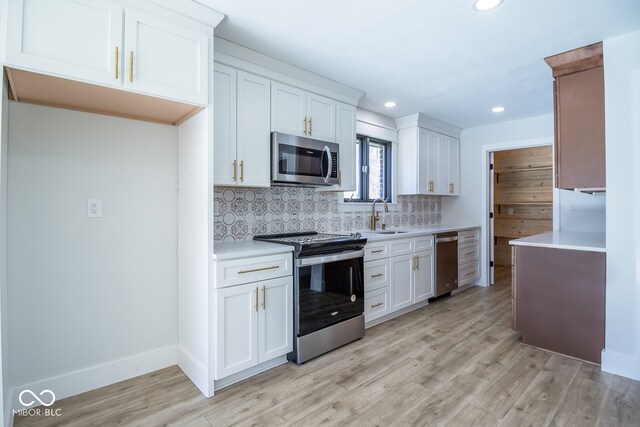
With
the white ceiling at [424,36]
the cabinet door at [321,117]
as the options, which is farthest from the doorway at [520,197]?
the cabinet door at [321,117]

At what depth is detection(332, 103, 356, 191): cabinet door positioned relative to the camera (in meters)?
3.12

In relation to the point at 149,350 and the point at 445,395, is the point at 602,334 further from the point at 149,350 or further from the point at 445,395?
the point at 149,350

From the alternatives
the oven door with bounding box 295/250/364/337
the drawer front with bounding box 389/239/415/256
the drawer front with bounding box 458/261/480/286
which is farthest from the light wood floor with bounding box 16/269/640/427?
the drawer front with bounding box 458/261/480/286

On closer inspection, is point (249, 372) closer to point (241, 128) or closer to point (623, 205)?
point (241, 128)

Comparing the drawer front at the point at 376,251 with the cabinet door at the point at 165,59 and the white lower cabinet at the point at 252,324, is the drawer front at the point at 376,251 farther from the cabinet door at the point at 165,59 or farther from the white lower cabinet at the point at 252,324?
the cabinet door at the point at 165,59

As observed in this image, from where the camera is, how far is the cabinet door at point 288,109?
2617 mm

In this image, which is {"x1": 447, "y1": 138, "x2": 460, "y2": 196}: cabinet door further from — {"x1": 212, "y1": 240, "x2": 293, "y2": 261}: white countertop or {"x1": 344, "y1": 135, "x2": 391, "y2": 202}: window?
{"x1": 212, "y1": 240, "x2": 293, "y2": 261}: white countertop

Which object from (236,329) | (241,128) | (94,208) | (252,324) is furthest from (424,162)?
(94,208)

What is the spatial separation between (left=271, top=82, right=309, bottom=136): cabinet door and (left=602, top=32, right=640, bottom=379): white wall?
7.40ft

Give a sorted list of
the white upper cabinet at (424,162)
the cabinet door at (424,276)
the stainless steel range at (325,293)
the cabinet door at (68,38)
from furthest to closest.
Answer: the white upper cabinet at (424,162) < the cabinet door at (424,276) < the stainless steel range at (325,293) < the cabinet door at (68,38)

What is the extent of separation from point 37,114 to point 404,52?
250cm

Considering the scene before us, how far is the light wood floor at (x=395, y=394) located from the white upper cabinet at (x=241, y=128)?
141 centimetres

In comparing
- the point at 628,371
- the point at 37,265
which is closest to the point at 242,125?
the point at 37,265

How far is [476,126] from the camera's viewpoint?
4.79 metres
